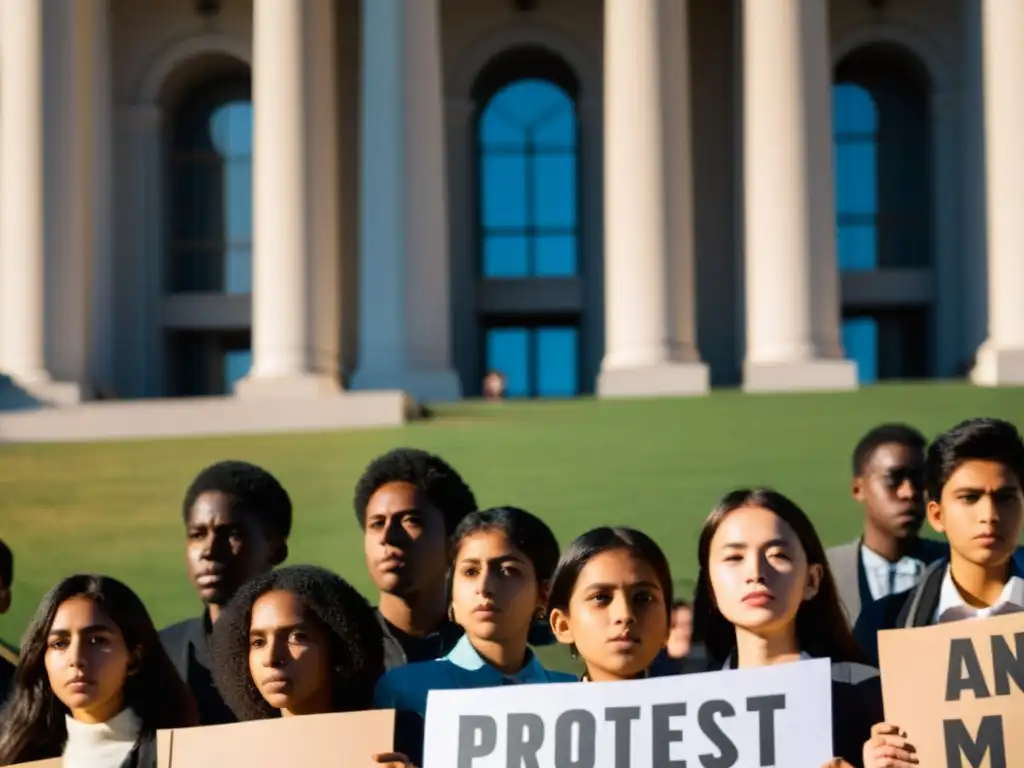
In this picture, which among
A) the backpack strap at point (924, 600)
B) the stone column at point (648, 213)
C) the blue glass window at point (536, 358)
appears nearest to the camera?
the backpack strap at point (924, 600)

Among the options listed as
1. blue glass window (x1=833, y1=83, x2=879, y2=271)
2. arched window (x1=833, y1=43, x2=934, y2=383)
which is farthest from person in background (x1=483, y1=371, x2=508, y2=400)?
blue glass window (x1=833, y1=83, x2=879, y2=271)

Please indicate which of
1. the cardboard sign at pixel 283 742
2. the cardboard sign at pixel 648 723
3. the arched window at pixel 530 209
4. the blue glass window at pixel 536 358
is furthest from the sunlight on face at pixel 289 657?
the arched window at pixel 530 209

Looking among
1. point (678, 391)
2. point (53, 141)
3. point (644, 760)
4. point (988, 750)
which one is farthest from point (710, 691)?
point (53, 141)

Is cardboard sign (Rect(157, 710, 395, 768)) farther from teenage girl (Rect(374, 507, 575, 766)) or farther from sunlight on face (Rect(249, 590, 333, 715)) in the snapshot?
teenage girl (Rect(374, 507, 575, 766))

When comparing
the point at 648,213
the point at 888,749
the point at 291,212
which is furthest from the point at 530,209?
the point at 888,749

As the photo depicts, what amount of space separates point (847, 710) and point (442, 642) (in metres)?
4.98

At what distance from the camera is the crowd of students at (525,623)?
1170 centimetres

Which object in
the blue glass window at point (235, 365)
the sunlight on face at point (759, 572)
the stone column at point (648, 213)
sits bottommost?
the sunlight on face at point (759, 572)

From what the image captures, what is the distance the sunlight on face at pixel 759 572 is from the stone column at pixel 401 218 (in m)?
33.2

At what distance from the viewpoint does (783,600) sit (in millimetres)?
11617

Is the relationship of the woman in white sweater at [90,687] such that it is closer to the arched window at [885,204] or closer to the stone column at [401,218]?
the stone column at [401,218]

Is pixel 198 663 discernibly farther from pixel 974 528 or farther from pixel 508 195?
pixel 508 195

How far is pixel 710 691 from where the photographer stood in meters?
11.4

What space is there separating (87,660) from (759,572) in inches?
202
